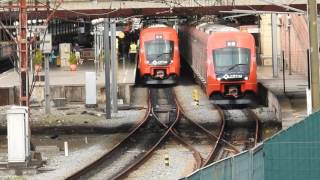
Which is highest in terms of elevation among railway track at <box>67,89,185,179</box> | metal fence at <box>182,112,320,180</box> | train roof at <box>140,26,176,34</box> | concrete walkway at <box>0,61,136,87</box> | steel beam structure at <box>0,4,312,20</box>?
steel beam structure at <box>0,4,312,20</box>

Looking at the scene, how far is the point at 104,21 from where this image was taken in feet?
104

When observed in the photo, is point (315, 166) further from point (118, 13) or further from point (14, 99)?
point (14, 99)

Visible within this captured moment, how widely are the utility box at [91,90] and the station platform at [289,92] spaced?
25.3 ft

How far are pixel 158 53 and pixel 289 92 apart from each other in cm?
951

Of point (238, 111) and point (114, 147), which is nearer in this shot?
point (114, 147)

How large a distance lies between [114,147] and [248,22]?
32.6m

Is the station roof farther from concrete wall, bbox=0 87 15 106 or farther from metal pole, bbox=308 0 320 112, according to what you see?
metal pole, bbox=308 0 320 112

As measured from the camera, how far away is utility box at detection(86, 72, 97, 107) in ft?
117

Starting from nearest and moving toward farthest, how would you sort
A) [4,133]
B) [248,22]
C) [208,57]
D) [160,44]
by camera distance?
[4,133] < [208,57] < [160,44] < [248,22]

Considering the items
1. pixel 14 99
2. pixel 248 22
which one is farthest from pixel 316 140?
pixel 248 22

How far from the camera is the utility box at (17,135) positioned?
71.5 feet

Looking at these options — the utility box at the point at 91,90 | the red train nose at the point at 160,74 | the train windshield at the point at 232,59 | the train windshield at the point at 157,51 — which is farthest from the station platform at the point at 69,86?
the train windshield at the point at 232,59

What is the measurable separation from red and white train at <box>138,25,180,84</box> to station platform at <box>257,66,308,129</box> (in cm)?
474

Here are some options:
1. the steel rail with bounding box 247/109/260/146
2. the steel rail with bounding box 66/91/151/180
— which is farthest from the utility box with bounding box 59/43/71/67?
the steel rail with bounding box 66/91/151/180
